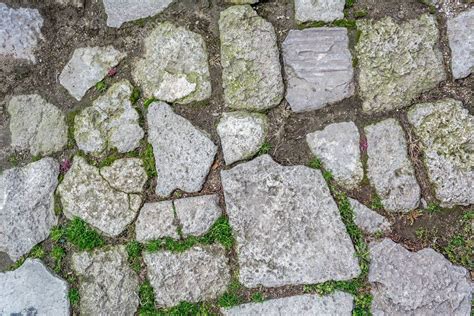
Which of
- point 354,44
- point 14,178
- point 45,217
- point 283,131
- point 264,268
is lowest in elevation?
point 264,268

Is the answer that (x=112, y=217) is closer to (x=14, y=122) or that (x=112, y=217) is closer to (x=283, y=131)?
(x=14, y=122)

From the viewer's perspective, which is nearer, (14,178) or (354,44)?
(354,44)

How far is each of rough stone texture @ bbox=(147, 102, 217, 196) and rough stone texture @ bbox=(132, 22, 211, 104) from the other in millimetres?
78

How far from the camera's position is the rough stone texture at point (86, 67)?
2338 mm

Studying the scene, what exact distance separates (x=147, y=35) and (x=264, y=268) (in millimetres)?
1155

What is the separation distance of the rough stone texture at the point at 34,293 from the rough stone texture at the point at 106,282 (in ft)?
0.30

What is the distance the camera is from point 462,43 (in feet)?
7.07

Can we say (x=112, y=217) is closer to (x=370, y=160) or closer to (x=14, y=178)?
(x=14, y=178)

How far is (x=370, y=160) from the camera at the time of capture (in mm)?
2184

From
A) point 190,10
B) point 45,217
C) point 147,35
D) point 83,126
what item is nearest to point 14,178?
point 45,217

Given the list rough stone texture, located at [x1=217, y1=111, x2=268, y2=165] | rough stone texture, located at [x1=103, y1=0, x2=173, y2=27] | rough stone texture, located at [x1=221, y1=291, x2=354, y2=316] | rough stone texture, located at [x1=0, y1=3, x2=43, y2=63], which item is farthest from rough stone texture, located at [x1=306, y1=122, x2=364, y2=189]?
rough stone texture, located at [x1=0, y1=3, x2=43, y2=63]

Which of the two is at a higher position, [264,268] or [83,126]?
[83,126]

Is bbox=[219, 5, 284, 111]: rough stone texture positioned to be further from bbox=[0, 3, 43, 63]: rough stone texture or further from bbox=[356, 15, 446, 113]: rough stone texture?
bbox=[0, 3, 43, 63]: rough stone texture

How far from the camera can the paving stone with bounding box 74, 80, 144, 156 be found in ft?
7.54
